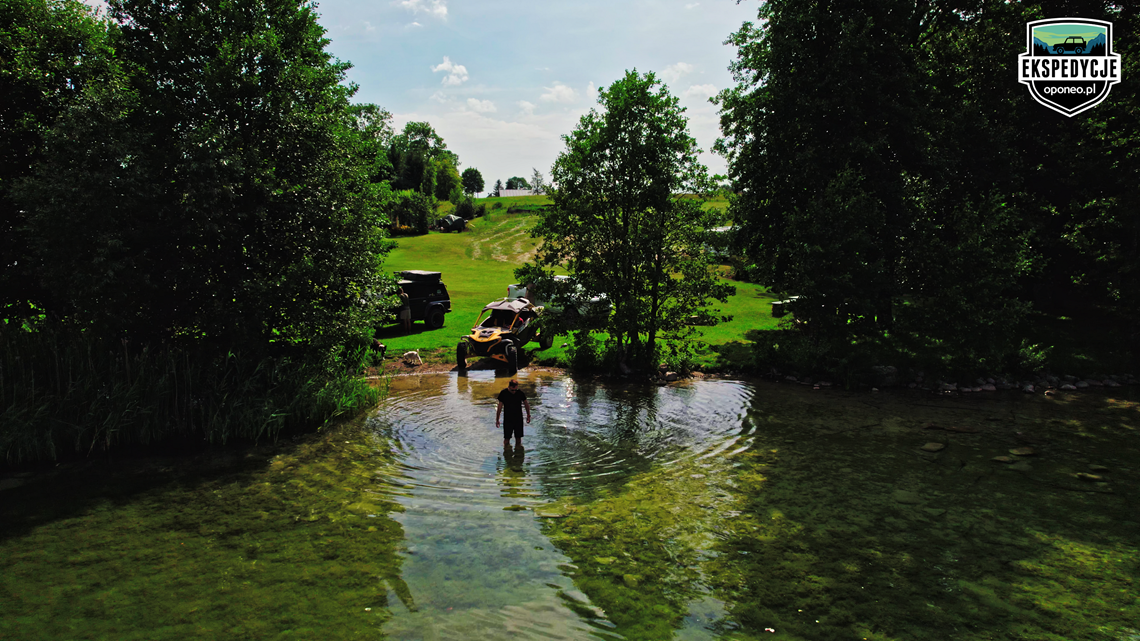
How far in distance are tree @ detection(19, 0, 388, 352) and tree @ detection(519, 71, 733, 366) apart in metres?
6.54

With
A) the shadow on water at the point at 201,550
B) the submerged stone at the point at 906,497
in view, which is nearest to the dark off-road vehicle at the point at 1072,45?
the submerged stone at the point at 906,497

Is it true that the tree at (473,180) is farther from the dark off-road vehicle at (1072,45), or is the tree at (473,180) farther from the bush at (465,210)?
the dark off-road vehicle at (1072,45)

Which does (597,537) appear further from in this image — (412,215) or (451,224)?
(451,224)

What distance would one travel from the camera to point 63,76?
47.9ft

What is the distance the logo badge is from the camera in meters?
21.1

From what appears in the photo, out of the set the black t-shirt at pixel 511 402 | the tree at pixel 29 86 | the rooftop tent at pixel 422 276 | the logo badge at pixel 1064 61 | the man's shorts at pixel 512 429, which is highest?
the logo badge at pixel 1064 61

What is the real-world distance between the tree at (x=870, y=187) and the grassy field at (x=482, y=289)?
13.3ft

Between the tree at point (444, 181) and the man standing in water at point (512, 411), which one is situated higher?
the tree at point (444, 181)

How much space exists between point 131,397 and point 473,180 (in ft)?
468

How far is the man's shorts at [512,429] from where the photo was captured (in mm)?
12188

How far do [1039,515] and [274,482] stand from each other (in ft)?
42.4

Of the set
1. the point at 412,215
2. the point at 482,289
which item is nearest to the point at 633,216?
the point at 482,289

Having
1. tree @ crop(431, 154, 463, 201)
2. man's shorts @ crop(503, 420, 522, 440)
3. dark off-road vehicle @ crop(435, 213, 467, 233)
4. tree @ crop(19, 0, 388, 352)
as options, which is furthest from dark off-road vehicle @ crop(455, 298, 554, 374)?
tree @ crop(431, 154, 463, 201)

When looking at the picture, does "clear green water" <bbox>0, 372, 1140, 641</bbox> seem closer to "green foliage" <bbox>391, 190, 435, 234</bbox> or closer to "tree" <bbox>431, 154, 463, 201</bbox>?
"green foliage" <bbox>391, 190, 435, 234</bbox>
